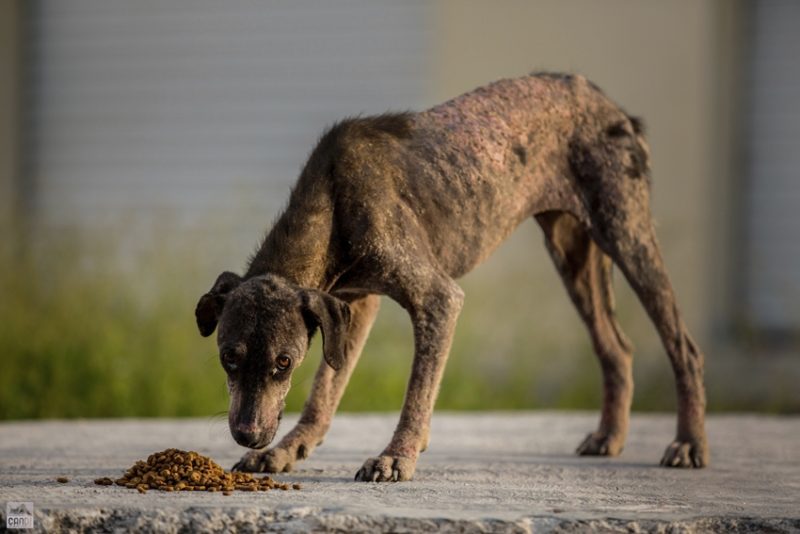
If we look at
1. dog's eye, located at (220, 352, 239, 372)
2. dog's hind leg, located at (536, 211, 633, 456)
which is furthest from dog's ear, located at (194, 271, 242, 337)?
dog's hind leg, located at (536, 211, 633, 456)

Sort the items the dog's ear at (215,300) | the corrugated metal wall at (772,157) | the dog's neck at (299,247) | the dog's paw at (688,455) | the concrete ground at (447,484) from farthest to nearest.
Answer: the corrugated metal wall at (772,157) → the dog's paw at (688,455) → the dog's neck at (299,247) → the dog's ear at (215,300) → the concrete ground at (447,484)

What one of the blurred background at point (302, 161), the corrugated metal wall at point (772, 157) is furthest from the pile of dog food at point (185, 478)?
the corrugated metal wall at point (772, 157)

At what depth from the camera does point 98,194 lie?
1218 centimetres

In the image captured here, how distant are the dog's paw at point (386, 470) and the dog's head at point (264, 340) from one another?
1.29 ft

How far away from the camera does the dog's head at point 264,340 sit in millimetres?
4434

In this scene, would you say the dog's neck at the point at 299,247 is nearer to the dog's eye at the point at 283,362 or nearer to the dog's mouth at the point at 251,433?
the dog's eye at the point at 283,362

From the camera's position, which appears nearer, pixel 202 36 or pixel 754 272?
pixel 754 272

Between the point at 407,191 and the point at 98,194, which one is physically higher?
the point at 407,191

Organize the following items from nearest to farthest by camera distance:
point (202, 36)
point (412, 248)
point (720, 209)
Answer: point (412, 248)
point (720, 209)
point (202, 36)

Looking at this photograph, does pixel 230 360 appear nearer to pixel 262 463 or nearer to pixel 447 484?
pixel 262 463

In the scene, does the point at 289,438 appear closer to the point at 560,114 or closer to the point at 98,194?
the point at 560,114

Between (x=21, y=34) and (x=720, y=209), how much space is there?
650cm

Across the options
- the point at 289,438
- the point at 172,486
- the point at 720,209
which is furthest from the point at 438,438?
the point at 720,209

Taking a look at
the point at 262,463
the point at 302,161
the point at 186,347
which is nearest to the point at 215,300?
the point at 262,463
